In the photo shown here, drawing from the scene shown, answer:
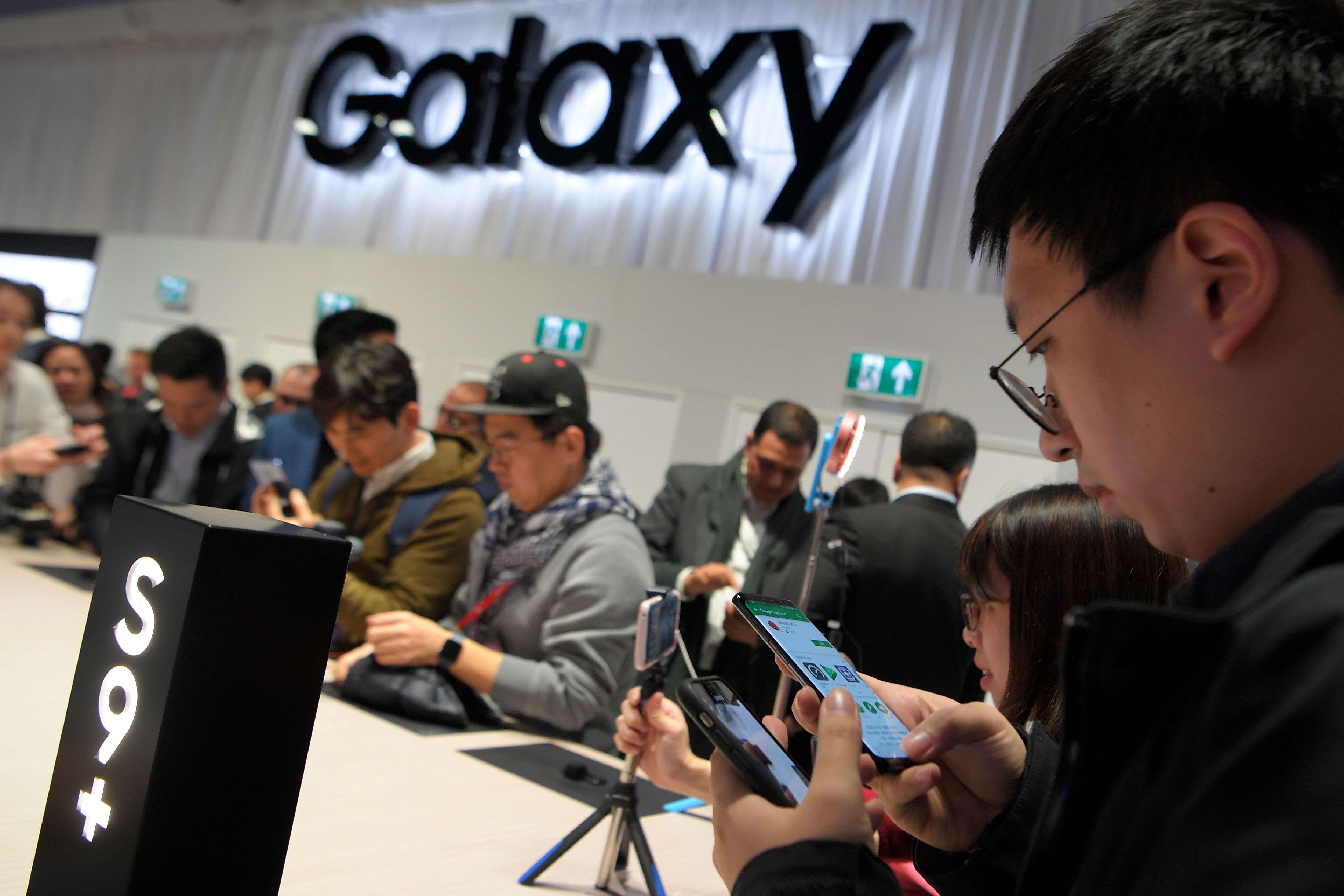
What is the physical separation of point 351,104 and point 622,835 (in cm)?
741

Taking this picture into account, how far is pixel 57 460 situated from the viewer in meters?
3.54

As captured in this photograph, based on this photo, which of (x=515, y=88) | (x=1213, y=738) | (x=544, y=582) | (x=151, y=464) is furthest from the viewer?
(x=515, y=88)

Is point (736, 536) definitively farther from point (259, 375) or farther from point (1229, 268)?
point (259, 375)

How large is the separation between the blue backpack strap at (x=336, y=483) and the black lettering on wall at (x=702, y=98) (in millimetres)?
3487

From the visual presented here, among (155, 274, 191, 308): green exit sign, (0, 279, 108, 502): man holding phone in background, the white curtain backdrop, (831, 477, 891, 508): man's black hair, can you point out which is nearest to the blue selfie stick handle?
(831, 477, 891, 508): man's black hair

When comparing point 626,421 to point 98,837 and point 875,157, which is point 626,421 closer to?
point 875,157

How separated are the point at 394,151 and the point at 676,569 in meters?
5.40

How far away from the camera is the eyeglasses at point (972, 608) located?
57.8 inches

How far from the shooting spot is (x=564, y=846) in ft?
4.82

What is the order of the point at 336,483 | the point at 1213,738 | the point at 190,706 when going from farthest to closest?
the point at 336,483, the point at 190,706, the point at 1213,738

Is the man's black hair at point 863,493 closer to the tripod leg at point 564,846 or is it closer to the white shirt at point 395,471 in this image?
the white shirt at point 395,471

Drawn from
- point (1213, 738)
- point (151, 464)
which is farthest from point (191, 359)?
point (1213, 738)

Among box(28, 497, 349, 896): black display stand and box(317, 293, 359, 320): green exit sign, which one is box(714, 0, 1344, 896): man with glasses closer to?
box(28, 497, 349, 896): black display stand

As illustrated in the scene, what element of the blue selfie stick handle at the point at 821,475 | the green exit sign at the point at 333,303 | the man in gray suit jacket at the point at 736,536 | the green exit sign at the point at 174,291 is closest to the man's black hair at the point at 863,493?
the man in gray suit jacket at the point at 736,536
